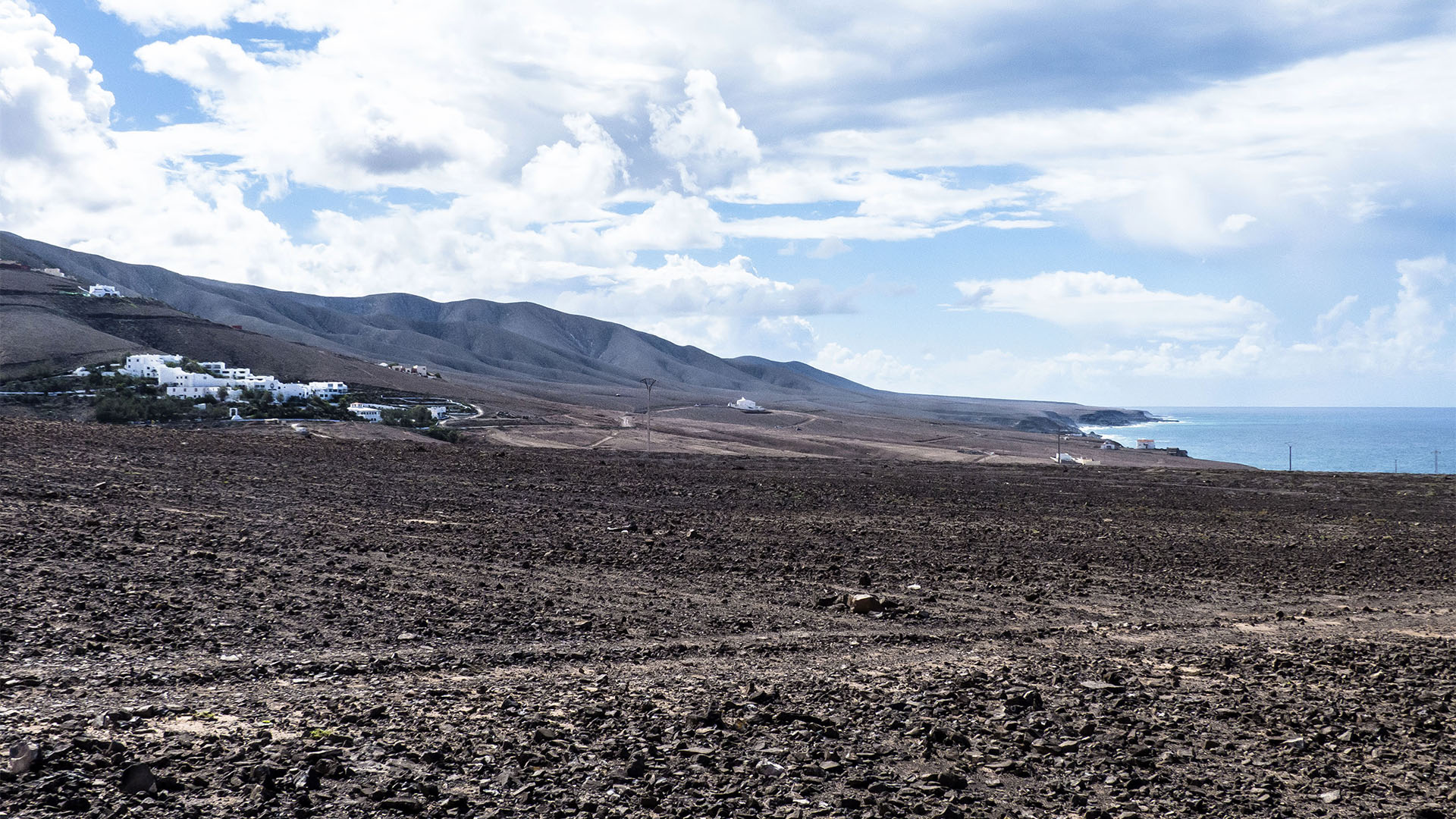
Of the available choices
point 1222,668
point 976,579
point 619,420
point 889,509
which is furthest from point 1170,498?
point 619,420

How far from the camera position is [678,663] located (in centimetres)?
829

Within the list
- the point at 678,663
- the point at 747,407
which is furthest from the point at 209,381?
the point at 678,663

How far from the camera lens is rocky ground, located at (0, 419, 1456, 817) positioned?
5.46 meters

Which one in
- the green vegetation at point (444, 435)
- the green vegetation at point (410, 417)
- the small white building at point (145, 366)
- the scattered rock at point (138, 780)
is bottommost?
the green vegetation at point (444, 435)

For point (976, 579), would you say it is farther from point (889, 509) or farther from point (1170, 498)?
point (1170, 498)

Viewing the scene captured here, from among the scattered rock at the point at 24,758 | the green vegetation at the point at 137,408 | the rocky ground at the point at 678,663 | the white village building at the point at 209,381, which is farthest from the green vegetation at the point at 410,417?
the scattered rock at the point at 24,758

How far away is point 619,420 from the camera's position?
90000mm

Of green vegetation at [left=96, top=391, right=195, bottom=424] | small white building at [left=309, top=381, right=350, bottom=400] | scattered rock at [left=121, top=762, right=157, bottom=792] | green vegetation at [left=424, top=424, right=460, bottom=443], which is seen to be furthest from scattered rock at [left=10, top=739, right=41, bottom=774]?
small white building at [left=309, top=381, right=350, bottom=400]

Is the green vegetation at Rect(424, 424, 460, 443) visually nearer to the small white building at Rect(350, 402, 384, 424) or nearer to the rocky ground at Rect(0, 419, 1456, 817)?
the small white building at Rect(350, 402, 384, 424)

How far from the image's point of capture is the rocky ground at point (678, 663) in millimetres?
5457

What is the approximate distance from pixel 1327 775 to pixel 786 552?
29.7 ft

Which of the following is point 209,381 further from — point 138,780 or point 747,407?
point 138,780

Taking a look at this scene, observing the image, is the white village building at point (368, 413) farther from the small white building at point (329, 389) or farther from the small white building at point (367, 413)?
the small white building at point (329, 389)

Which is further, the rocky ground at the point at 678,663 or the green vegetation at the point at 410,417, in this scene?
the green vegetation at the point at 410,417
